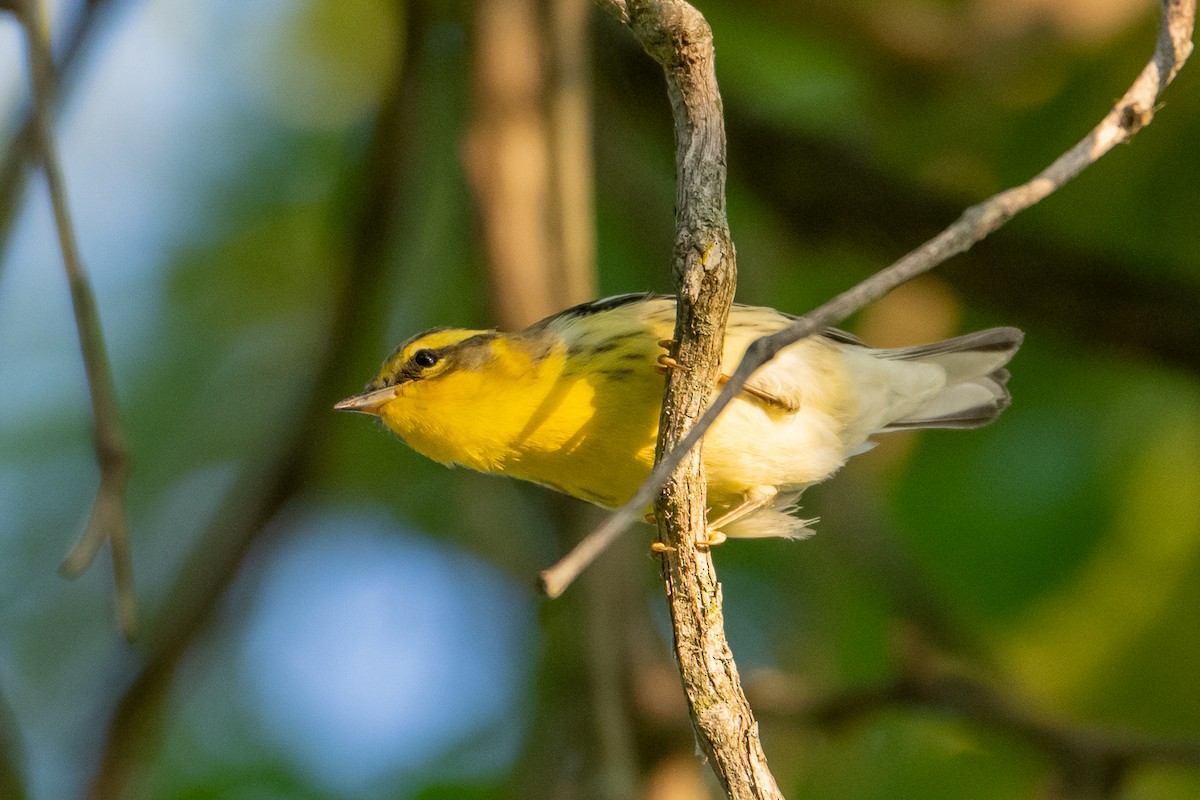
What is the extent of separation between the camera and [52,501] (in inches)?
202

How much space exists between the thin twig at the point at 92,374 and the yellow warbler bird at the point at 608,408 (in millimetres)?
605

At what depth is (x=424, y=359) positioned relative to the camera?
10.2ft

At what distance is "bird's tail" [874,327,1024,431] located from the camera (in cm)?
373

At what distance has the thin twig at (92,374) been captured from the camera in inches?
96.5

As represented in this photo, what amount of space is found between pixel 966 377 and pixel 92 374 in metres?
2.49

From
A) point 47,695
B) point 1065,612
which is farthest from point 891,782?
point 47,695

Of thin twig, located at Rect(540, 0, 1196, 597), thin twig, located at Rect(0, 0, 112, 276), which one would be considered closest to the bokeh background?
thin twig, located at Rect(0, 0, 112, 276)

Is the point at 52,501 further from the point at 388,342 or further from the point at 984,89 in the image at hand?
the point at 984,89

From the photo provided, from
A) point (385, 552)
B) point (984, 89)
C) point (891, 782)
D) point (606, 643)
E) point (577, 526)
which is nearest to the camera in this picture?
point (606, 643)

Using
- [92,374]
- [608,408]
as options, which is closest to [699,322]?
[608,408]

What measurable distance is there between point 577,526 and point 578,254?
0.88 meters

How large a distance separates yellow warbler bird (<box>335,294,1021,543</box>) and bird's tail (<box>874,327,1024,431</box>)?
1.25 ft

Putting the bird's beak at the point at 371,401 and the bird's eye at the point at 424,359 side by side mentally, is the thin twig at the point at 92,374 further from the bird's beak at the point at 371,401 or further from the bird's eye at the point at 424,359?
the bird's eye at the point at 424,359

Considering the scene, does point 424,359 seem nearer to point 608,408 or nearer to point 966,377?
point 608,408
